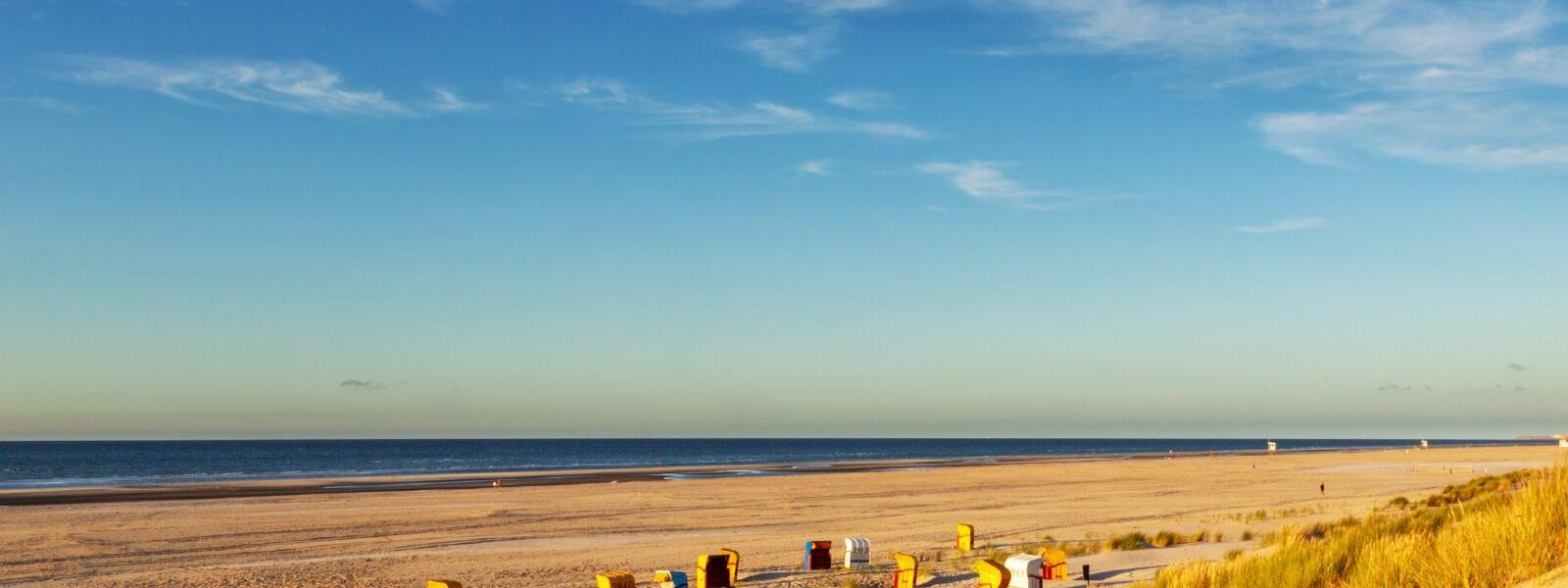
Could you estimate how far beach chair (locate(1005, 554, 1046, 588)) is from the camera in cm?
1465

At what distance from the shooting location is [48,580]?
2038 centimetres

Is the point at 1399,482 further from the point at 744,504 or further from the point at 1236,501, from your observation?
the point at 744,504

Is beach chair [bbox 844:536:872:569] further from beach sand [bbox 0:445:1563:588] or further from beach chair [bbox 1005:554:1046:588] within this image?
beach chair [bbox 1005:554:1046:588]

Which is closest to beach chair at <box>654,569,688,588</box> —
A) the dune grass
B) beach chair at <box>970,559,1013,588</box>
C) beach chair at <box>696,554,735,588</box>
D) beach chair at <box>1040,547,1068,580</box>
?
beach chair at <box>696,554,735,588</box>

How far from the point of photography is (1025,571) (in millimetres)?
14641

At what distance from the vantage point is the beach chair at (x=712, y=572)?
1694cm

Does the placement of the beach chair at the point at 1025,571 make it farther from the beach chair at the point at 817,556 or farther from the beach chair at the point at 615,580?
the beach chair at the point at 615,580

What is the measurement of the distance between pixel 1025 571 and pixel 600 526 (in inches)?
692

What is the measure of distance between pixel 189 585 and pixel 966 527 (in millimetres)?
13811

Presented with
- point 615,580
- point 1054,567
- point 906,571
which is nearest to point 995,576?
point 1054,567

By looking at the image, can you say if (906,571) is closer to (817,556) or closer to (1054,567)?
(1054,567)

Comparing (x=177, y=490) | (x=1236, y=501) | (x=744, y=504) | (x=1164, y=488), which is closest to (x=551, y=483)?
(x=177, y=490)

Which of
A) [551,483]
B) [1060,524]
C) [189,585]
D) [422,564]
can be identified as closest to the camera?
[189,585]

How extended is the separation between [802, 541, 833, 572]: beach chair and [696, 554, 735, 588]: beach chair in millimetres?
2246
